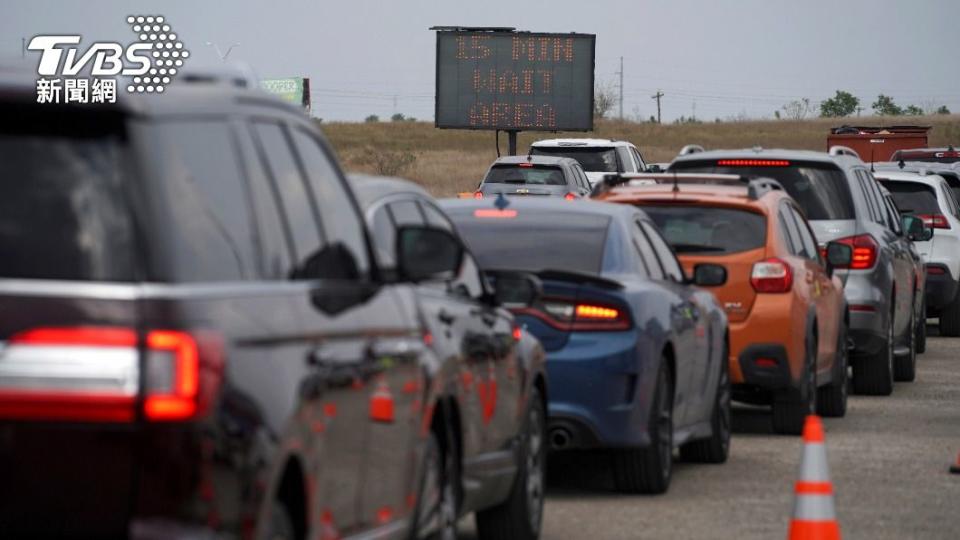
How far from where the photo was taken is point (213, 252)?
5.02 meters

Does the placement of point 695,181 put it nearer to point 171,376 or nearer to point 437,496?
point 437,496

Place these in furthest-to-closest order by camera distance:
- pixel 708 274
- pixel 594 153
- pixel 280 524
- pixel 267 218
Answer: pixel 594 153
pixel 708 274
pixel 267 218
pixel 280 524

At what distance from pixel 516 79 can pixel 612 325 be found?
4014 centimetres

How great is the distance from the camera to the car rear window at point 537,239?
11203 mm

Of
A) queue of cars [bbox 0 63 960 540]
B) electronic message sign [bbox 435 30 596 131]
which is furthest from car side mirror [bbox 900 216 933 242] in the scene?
electronic message sign [bbox 435 30 596 131]

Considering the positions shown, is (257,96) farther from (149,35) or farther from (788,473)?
(788,473)

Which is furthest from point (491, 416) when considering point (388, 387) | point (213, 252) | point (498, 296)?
point (213, 252)

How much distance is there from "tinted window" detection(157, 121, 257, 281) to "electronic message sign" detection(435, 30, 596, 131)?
45.1 meters

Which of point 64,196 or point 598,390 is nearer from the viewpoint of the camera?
point 64,196

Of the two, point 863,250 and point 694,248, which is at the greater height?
point 694,248

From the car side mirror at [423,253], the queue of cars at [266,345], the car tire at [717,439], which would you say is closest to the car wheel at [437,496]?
the queue of cars at [266,345]

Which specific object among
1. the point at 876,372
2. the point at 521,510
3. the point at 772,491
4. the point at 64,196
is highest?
the point at 64,196

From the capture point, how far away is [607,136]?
125 meters

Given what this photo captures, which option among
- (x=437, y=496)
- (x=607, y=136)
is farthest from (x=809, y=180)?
(x=607, y=136)
